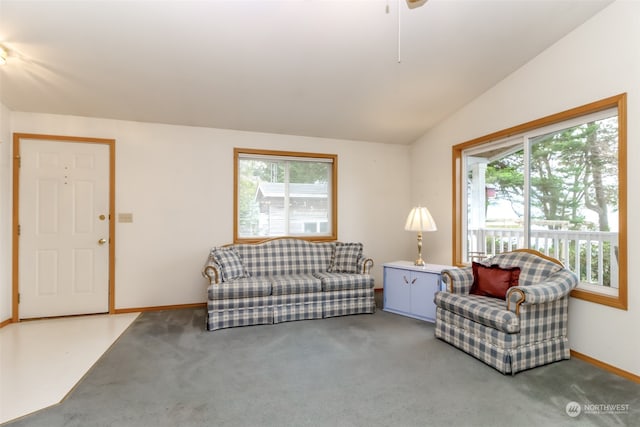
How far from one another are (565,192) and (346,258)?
97.2 inches

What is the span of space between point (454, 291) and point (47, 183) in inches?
184

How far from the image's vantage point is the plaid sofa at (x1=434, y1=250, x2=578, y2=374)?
7.77 ft

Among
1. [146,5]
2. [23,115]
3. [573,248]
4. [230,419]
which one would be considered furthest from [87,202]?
[573,248]

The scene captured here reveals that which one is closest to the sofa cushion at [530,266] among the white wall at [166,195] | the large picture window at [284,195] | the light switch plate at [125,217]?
the large picture window at [284,195]

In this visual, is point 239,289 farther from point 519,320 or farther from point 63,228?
point 519,320

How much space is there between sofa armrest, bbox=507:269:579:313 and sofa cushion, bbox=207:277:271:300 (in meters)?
2.34

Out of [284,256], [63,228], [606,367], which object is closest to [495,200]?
[606,367]

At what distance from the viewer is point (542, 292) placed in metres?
2.39

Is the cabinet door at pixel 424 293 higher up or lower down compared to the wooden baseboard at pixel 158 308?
higher up

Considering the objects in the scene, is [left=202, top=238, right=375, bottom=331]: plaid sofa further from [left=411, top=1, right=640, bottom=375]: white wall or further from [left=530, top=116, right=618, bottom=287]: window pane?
[left=411, top=1, right=640, bottom=375]: white wall

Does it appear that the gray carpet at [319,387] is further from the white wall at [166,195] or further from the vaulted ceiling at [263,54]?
the vaulted ceiling at [263,54]

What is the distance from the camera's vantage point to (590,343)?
2.61 meters

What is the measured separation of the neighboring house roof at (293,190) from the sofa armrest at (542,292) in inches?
116

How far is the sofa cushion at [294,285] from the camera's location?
11.7ft
